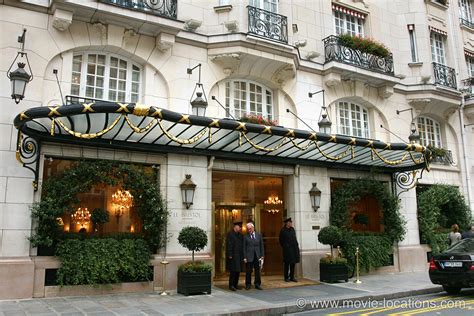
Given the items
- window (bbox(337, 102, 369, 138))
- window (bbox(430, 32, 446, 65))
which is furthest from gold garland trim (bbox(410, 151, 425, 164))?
window (bbox(430, 32, 446, 65))

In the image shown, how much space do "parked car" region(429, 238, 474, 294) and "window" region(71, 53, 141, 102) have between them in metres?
9.54

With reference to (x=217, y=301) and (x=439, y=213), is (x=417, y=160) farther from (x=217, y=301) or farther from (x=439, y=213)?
(x=217, y=301)

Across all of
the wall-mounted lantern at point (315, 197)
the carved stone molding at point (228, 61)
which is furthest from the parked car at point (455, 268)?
the carved stone molding at point (228, 61)

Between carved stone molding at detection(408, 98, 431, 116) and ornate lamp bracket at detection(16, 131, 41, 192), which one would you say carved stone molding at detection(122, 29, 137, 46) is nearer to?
ornate lamp bracket at detection(16, 131, 41, 192)

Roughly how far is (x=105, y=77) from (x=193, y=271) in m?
5.94

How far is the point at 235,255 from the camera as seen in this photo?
37.6 ft

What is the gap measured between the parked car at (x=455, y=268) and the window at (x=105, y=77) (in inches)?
376

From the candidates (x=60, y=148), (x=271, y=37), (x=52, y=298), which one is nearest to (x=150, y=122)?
(x=60, y=148)

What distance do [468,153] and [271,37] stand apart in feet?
37.5

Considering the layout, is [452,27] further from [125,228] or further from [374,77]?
[125,228]

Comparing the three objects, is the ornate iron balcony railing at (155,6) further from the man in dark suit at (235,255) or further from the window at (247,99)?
the man in dark suit at (235,255)

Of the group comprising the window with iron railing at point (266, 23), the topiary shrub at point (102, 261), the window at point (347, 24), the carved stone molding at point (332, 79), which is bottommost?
the topiary shrub at point (102, 261)

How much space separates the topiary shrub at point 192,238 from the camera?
1049cm

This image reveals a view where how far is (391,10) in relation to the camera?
18.0m
